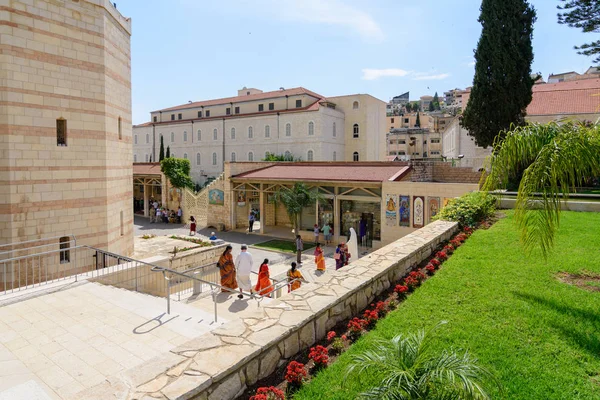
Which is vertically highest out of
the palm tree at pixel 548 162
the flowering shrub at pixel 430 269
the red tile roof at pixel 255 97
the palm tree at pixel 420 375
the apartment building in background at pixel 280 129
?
the red tile roof at pixel 255 97

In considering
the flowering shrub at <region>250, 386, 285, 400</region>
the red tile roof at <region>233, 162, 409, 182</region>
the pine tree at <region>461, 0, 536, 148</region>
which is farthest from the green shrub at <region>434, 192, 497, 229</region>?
the pine tree at <region>461, 0, 536, 148</region>

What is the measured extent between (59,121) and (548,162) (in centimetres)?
1304

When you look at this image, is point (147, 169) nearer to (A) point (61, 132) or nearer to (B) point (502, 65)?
(A) point (61, 132)

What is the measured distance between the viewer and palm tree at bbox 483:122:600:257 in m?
5.70

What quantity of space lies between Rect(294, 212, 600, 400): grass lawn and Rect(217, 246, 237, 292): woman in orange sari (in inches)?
234

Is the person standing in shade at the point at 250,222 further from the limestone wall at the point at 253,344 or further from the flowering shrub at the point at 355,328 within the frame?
the flowering shrub at the point at 355,328

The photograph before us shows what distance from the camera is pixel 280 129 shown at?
44.1m

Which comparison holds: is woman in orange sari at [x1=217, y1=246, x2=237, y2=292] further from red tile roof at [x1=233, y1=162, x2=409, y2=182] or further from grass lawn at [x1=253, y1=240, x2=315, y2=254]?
red tile roof at [x1=233, y1=162, x2=409, y2=182]

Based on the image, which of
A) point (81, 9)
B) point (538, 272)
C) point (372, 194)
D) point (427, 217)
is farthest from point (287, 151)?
point (538, 272)

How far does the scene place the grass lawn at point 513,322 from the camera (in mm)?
4020

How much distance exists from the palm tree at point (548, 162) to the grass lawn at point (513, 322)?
0.99m

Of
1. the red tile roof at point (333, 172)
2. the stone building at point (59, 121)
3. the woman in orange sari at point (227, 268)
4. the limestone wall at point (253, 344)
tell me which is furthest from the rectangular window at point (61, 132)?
the red tile roof at point (333, 172)

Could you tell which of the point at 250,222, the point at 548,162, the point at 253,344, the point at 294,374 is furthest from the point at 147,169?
the point at 294,374

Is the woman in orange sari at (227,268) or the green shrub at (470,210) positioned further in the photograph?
the green shrub at (470,210)
